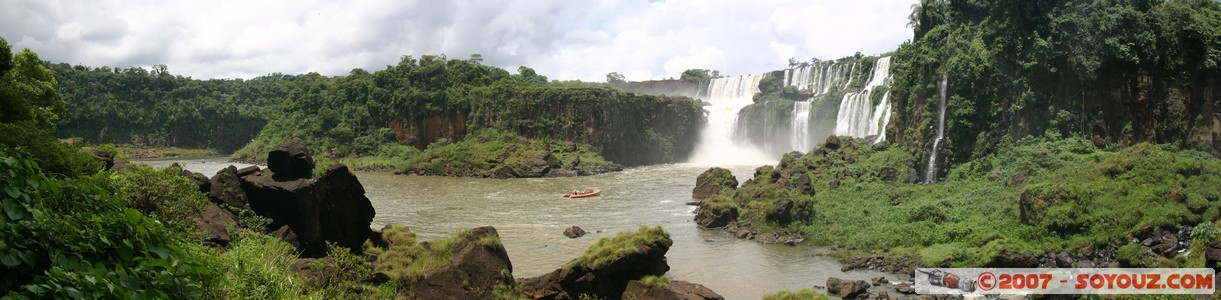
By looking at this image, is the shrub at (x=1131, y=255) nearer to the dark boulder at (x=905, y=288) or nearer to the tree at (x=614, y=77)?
the dark boulder at (x=905, y=288)

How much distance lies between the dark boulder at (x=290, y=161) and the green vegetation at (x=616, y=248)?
692cm

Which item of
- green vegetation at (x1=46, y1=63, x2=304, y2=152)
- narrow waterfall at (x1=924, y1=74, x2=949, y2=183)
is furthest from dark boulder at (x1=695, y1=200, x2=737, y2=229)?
green vegetation at (x1=46, y1=63, x2=304, y2=152)

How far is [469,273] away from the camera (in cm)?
1688

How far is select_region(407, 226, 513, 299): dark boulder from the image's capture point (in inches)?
643

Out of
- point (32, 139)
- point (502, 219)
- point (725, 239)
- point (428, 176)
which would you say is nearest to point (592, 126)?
point (428, 176)

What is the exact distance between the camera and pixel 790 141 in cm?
7275

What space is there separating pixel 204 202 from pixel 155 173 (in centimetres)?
114

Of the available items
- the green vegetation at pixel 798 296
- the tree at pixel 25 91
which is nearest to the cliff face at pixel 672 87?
the tree at pixel 25 91

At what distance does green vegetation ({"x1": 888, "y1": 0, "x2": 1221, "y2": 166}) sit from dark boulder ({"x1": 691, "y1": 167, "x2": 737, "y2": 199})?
9519mm

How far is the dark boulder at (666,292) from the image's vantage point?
56.4 ft

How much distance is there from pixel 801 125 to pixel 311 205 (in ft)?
186

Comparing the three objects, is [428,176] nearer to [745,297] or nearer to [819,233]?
[819,233]

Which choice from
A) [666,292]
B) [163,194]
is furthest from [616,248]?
[163,194]

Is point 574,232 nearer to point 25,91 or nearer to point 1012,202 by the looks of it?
point 1012,202
